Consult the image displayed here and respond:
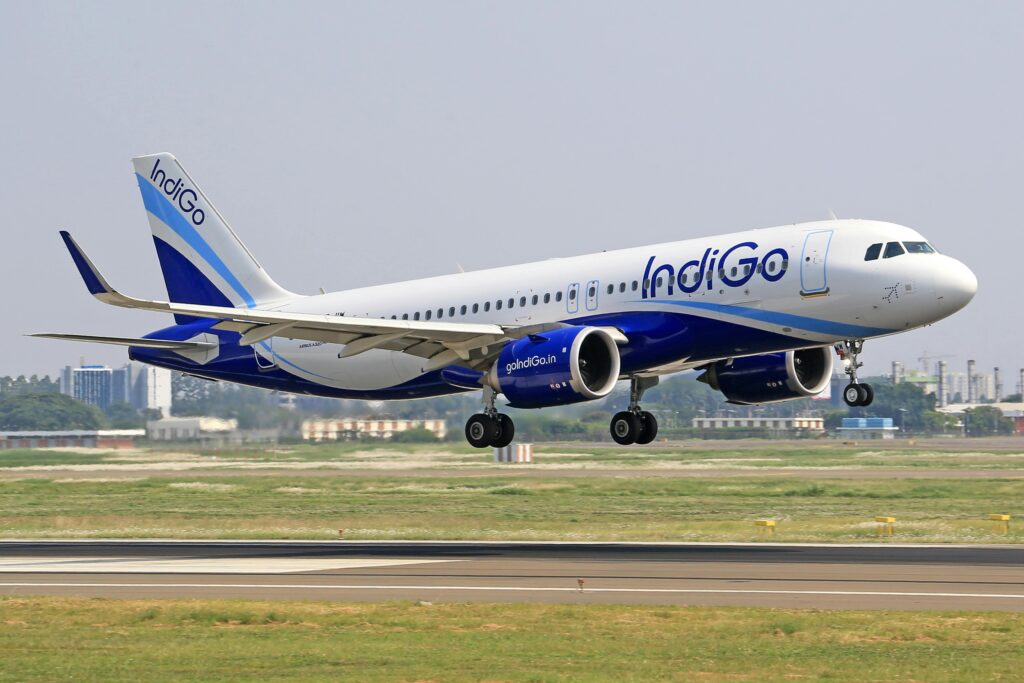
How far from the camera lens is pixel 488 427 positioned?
43812mm

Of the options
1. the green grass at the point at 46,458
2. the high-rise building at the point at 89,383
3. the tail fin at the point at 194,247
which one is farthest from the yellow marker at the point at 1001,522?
the high-rise building at the point at 89,383

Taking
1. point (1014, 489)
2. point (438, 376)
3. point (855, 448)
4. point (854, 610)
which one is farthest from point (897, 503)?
point (855, 448)

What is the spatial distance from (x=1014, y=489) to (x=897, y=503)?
8.90 meters

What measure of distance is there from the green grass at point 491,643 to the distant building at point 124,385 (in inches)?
1516

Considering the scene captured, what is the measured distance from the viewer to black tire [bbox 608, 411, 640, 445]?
45625 mm

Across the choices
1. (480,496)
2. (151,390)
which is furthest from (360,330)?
(151,390)

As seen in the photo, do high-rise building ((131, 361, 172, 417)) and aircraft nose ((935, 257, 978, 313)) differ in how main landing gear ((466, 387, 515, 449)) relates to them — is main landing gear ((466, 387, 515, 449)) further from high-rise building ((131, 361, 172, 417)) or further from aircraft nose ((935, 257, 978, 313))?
high-rise building ((131, 361, 172, 417))

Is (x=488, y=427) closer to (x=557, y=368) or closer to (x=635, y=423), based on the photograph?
(x=635, y=423)

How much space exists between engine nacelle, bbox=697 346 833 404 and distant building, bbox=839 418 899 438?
5253 inches

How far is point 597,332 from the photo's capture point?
40312mm

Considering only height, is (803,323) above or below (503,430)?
above

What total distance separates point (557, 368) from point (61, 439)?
7574cm

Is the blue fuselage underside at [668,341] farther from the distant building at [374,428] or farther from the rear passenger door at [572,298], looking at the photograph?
the distant building at [374,428]

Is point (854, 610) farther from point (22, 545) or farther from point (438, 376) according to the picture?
point (22, 545)
